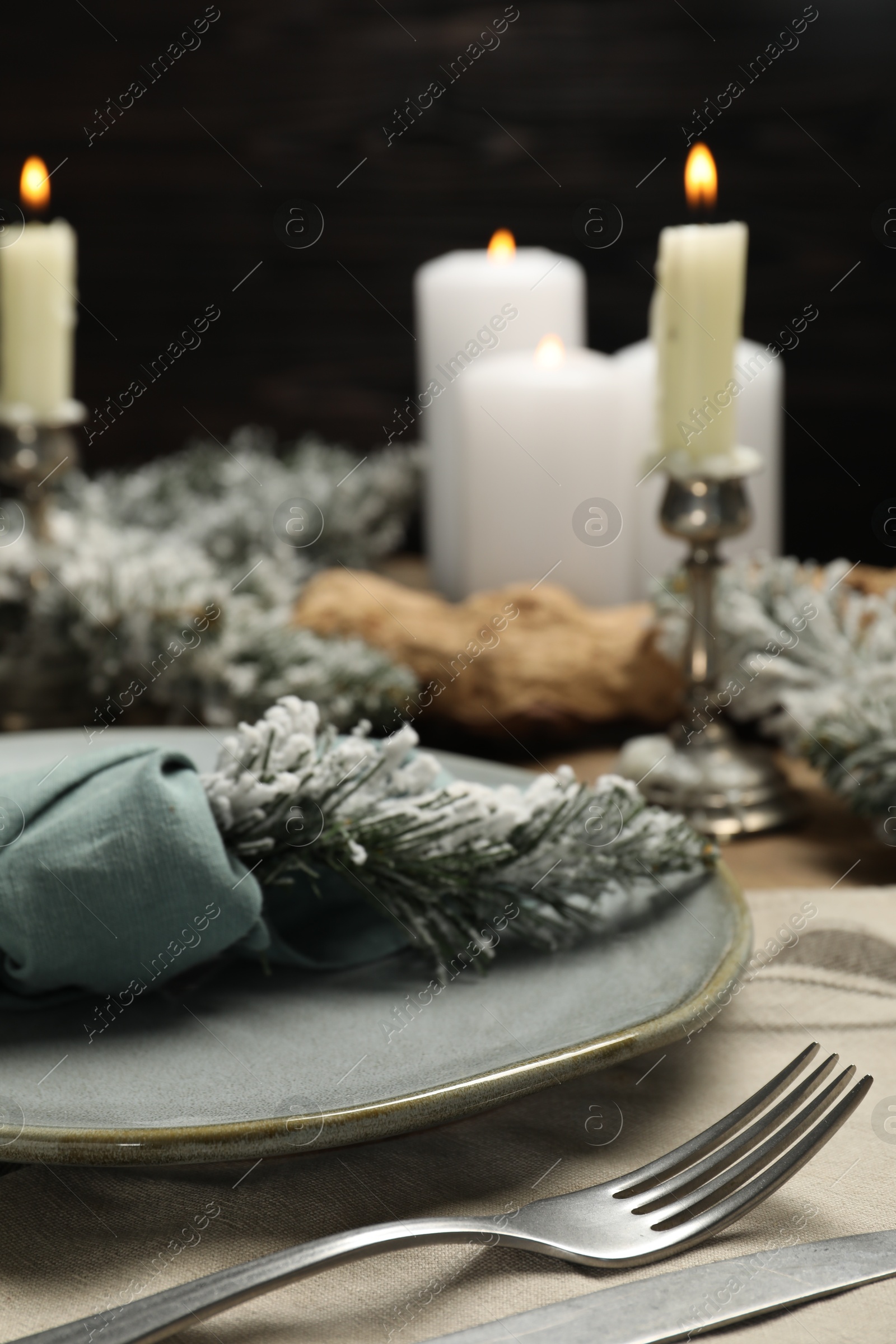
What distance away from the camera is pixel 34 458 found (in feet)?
2.87

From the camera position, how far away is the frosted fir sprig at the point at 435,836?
1.59 ft

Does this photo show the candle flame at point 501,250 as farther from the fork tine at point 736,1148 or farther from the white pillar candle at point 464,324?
the fork tine at point 736,1148

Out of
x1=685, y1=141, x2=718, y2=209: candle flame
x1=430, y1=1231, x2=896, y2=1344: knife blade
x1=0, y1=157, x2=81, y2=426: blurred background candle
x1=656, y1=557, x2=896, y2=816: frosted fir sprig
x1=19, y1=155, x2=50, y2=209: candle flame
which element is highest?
x1=685, y1=141, x2=718, y2=209: candle flame

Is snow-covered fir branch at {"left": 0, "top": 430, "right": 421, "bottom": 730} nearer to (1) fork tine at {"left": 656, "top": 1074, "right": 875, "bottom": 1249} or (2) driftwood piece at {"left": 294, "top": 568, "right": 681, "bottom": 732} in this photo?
(2) driftwood piece at {"left": 294, "top": 568, "right": 681, "bottom": 732}

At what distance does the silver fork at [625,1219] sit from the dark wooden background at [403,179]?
819 millimetres

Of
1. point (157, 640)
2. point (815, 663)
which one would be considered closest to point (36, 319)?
point (157, 640)

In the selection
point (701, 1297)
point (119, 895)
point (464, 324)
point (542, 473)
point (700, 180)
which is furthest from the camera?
point (464, 324)

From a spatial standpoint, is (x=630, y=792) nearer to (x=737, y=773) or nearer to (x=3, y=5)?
(x=737, y=773)

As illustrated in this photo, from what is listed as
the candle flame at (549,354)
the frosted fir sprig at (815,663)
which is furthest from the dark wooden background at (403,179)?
the frosted fir sprig at (815,663)

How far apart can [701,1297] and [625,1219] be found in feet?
0.12

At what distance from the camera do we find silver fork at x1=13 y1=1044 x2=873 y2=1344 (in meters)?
0.34

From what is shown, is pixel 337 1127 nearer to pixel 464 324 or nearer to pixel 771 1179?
pixel 771 1179

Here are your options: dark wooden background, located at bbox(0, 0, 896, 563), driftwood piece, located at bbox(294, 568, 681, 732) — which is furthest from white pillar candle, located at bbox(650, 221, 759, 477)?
dark wooden background, located at bbox(0, 0, 896, 563)

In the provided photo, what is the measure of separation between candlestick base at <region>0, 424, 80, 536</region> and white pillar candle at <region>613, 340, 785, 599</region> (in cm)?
39
